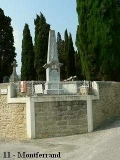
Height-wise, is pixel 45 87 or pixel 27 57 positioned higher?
pixel 27 57

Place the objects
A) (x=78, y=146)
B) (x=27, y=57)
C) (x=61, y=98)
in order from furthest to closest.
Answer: (x=27, y=57)
(x=61, y=98)
(x=78, y=146)

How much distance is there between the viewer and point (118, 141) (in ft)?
38.5

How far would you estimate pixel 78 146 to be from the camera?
1200 cm

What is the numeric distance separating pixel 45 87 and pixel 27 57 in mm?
16616

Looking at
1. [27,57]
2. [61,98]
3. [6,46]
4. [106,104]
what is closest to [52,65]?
[61,98]

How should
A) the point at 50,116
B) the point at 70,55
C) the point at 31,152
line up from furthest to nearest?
the point at 70,55 < the point at 50,116 < the point at 31,152

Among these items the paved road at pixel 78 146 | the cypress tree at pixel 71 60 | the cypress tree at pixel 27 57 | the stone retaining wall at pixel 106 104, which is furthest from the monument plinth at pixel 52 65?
the cypress tree at pixel 71 60

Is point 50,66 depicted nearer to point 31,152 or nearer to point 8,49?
point 31,152

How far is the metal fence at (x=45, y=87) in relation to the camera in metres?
14.9

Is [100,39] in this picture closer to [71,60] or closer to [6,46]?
[6,46]

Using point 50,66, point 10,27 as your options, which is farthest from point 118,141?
point 10,27

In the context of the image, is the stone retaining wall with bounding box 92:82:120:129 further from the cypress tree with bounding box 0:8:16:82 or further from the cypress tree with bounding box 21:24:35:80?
the cypress tree with bounding box 21:24:35:80

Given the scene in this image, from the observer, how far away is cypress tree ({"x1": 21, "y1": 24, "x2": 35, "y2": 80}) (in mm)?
30922

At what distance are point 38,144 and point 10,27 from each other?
20.5 metres
